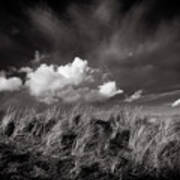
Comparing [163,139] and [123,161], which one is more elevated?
[163,139]

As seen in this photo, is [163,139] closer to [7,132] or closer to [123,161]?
[123,161]

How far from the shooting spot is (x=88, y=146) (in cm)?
5281

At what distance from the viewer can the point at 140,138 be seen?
53.7 m

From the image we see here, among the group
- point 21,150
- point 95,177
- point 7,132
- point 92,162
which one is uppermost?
point 7,132

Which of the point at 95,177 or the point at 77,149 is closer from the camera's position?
the point at 95,177

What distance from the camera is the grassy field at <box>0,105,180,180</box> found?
154 ft

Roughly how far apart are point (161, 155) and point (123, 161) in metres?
8.21

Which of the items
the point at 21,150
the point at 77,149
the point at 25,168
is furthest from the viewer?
the point at 77,149

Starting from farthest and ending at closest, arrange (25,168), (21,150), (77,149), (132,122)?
(132,122), (77,149), (21,150), (25,168)

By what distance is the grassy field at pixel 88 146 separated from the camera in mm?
46906

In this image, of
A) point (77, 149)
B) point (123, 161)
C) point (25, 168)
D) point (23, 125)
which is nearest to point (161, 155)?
point (123, 161)

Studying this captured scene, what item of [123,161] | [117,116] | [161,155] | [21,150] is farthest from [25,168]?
[161,155]

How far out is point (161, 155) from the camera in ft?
167

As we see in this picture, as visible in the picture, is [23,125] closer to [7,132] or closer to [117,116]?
[7,132]
